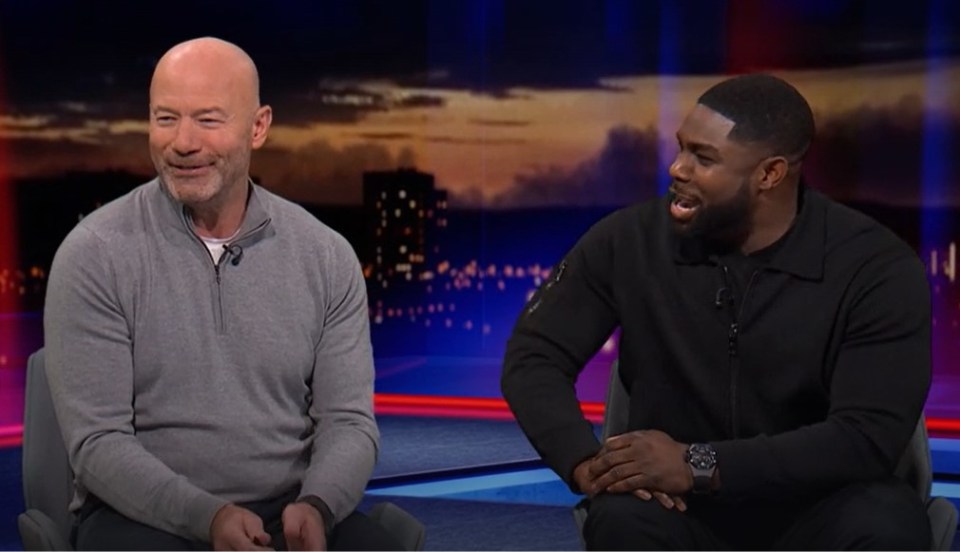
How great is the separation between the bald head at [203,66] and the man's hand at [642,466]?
2.53 feet

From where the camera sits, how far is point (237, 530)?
74.9 inches

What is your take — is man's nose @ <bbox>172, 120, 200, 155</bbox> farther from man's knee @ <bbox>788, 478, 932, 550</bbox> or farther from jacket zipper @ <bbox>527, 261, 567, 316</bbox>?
man's knee @ <bbox>788, 478, 932, 550</bbox>

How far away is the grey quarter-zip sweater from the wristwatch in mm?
505

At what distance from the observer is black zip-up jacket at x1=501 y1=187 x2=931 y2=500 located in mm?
1971

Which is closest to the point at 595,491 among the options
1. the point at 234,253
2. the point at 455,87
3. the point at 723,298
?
the point at 723,298

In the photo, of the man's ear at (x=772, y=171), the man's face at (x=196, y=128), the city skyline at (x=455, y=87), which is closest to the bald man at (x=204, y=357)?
the man's face at (x=196, y=128)

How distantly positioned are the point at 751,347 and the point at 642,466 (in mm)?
252

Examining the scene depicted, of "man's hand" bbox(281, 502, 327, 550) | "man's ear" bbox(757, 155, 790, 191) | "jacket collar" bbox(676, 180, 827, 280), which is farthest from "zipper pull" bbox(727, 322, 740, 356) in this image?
"man's hand" bbox(281, 502, 327, 550)

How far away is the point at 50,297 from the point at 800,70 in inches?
210

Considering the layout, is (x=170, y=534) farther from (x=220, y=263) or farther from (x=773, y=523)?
(x=773, y=523)

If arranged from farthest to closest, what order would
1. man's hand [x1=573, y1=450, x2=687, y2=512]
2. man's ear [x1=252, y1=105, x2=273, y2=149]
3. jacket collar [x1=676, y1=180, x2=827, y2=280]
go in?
man's ear [x1=252, y1=105, x2=273, y2=149] → jacket collar [x1=676, y1=180, x2=827, y2=280] → man's hand [x1=573, y1=450, x2=687, y2=512]

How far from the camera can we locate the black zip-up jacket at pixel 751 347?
6.47 feet

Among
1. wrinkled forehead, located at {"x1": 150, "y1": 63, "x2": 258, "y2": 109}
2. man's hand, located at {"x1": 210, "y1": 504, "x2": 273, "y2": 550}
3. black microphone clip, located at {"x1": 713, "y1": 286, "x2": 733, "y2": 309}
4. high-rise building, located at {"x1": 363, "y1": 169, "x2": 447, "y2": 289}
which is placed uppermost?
wrinkled forehead, located at {"x1": 150, "y1": 63, "x2": 258, "y2": 109}

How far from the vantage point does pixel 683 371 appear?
2.08 m
